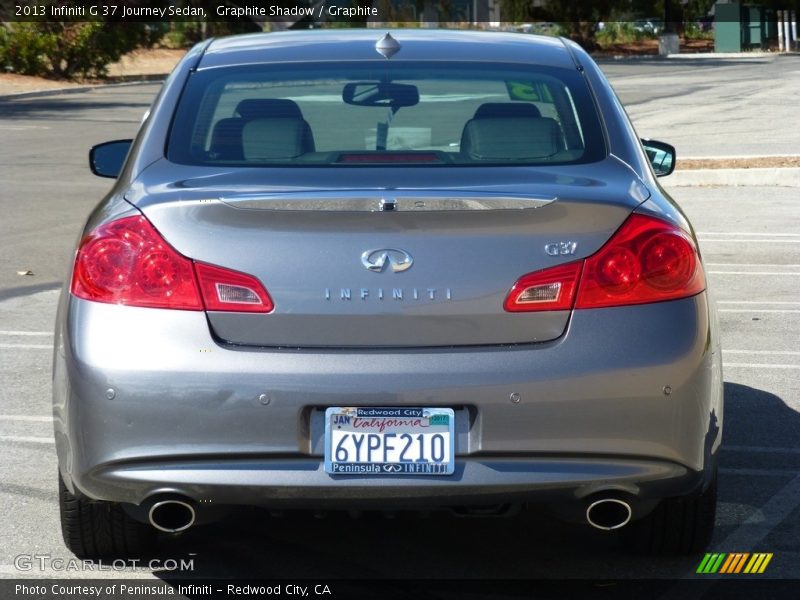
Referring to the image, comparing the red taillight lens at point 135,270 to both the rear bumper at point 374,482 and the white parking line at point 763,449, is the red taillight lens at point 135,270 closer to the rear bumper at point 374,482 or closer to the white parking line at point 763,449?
the rear bumper at point 374,482

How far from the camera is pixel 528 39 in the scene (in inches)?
204

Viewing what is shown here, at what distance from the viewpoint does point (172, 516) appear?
3.97 meters

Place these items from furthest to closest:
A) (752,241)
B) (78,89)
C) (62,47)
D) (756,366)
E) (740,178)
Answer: (62,47) → (78,89) → (740,178) → (752,241) → (756,366)

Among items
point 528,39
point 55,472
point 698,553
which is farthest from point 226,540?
point 528,39

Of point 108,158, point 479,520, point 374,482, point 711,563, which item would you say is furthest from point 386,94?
point 711,563

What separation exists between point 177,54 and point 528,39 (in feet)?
218

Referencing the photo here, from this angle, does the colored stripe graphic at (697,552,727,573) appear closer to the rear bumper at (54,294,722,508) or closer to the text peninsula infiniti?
the text peninsula infiniti

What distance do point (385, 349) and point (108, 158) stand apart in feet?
7.01

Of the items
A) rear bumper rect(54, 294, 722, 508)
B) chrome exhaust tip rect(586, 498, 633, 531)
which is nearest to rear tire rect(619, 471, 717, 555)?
chrome exhaust tip rect(586, 498, 633, 531)

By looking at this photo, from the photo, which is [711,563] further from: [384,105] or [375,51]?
[375,51]

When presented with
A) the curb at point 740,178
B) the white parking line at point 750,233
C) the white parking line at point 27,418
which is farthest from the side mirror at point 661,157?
the curb at point 740,178

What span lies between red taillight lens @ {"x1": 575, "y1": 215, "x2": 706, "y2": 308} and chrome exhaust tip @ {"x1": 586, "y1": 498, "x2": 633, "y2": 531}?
0.58 m

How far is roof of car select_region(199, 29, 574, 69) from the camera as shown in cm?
482

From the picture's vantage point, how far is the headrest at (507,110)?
4594 mm
